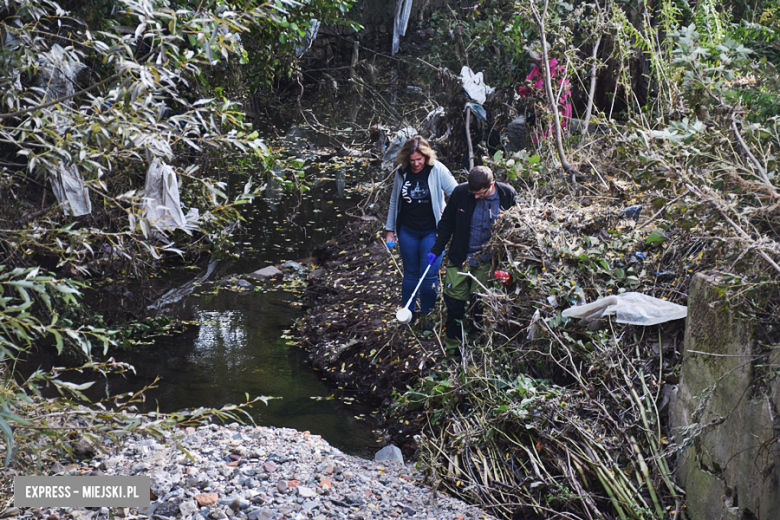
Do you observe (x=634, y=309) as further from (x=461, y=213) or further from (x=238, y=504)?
(x=238, y=504)

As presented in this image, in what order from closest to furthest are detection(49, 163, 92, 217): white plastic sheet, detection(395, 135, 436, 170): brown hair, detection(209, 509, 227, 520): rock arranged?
detection(209, 509, 227, 520): rock, detection(49, 163, 92, 217): white plastic sheet, detection(395, 135, 436, 170): brown hair

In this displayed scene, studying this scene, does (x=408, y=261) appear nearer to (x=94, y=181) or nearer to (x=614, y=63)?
(x=94, y=181)

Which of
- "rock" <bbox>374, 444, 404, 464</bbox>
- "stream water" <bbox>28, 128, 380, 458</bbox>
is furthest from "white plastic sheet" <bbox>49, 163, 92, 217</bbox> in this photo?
"rock" <bbox>374, 444, 404, 464</bbox>

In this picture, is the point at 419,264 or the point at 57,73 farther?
the point at 419,264

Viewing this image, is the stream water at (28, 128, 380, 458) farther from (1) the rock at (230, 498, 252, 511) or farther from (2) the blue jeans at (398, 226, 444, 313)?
(1) the rock at (230, 498, 252, 511)

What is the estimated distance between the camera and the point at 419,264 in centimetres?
529

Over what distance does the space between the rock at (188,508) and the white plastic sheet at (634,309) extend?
250cm

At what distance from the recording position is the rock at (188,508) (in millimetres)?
3023

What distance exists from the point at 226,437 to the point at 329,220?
5964mm

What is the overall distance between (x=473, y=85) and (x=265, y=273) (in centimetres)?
379

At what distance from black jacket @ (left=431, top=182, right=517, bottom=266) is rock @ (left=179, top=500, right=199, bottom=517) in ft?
8.54

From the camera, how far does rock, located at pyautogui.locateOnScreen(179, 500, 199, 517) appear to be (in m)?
3.02

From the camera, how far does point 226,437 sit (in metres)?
3.98

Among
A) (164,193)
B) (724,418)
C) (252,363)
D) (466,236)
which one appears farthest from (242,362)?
(724,418)
